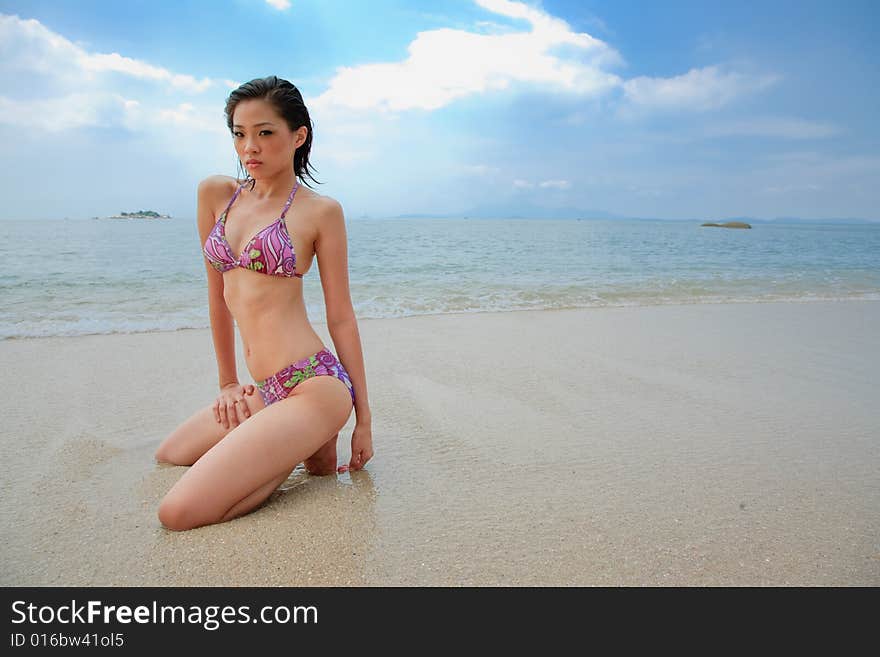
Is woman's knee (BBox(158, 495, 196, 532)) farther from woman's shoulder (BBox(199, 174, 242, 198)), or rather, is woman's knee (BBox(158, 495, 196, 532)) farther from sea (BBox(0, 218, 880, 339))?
sea (BBox(0, 218, 880, 339))

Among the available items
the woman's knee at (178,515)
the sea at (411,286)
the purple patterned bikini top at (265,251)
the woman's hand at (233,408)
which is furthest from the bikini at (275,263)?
the sea at (411,286)

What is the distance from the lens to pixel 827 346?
580 cm

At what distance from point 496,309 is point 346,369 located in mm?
5857

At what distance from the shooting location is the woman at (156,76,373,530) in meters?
2.55

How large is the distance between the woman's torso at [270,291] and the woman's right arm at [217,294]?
0.18 metres

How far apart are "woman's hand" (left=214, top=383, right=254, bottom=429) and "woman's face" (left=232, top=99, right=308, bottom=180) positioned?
1007 millimetres

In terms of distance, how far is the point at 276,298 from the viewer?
2.74 meters

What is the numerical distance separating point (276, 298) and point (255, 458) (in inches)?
28.9

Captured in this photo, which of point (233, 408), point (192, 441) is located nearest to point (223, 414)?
point (233, 408)
